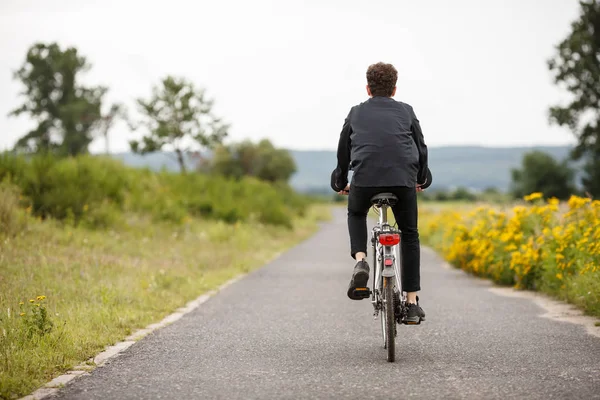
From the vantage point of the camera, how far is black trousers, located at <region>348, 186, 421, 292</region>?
6227 mm

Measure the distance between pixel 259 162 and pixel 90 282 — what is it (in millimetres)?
74899


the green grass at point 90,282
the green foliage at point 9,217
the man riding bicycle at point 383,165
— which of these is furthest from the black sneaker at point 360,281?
the green foliage at point 9,217

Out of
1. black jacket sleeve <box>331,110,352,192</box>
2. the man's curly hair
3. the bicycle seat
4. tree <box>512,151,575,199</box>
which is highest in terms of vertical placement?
the man's curly hair

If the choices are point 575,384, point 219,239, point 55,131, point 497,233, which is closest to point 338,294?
point 497,233

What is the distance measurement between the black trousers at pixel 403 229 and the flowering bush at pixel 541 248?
3.34m

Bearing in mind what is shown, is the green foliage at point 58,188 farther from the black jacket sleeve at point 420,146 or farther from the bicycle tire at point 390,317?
the bicycle tire at point 390,317

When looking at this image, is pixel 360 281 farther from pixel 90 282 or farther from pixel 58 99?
pixel 58 99

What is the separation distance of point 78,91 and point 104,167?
5379 cm

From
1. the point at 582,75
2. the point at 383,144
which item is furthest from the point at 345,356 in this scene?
the point at 582,75

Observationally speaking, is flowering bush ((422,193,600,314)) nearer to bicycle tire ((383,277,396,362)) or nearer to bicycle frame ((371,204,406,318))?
bicycle frame ((371,204,406,318))

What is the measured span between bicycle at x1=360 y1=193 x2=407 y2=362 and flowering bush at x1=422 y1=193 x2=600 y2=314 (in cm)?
350

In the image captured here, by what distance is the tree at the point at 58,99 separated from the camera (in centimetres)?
7125

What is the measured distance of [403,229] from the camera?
6.38 metres

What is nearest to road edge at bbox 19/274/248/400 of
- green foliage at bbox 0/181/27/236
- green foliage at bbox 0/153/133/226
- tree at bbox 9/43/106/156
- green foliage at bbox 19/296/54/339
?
green foliage at bbox 19/296/54/339
